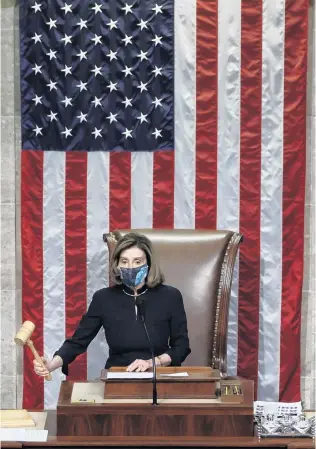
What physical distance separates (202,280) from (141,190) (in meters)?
0.89

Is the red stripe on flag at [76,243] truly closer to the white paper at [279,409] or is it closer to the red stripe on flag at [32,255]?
the red stripe on flag at [32,255]

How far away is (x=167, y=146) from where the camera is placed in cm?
648

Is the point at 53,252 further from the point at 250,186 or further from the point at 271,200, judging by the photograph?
the point at 271,200

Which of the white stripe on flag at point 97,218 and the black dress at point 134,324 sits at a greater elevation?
the white stripe on flag at point 97,218

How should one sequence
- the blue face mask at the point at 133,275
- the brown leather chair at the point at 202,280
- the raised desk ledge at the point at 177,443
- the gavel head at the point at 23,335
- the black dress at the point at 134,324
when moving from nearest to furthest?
the raised desk ledge at the point at 177,443 → the gavel head at the point at 23,335 → the blue face mask at the point at 133,275 → the black dress at the point at 134,324 → the brown leather chair at the point at 202,280

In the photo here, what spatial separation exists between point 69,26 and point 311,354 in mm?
2705

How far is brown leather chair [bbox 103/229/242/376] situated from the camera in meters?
5.90

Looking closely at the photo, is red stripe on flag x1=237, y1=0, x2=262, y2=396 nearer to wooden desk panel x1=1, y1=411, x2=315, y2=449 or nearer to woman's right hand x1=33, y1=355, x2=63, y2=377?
woman's right hand x1=33, y1=355, x2=63, y2=377

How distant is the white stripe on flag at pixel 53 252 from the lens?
653 cm

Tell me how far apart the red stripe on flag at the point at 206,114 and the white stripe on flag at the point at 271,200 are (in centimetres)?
32

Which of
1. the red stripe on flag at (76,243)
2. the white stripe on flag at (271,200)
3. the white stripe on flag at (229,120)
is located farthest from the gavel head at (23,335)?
the white stripe on flag at (271,200)

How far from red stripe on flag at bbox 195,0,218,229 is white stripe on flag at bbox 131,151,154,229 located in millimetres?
309

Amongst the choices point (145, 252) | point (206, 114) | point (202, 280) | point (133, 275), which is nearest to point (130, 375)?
point (133, 275)

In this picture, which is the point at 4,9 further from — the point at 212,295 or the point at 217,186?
the point at 212,295
